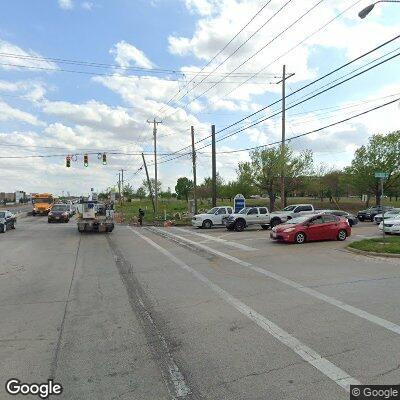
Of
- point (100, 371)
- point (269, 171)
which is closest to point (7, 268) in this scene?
point (100, 371)

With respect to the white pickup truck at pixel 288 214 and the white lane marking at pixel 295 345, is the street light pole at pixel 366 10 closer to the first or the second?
the white lane marking at pixel 295 345

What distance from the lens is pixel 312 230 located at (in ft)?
67.5

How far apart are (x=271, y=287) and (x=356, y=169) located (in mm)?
49952

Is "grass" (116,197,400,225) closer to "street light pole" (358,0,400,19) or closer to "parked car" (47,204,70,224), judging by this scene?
"parked car" (47,204,70,224)

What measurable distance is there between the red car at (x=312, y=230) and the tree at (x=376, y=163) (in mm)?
34979

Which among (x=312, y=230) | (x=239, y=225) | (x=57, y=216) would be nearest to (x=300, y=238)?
(x=312, y=230)

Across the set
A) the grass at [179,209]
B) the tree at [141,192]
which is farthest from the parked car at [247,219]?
the tree at [141,192]

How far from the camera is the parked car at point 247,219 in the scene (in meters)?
30.2

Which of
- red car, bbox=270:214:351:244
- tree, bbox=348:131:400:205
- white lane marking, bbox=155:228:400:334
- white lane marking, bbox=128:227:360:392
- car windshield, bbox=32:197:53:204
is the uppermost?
tree, bbox=348:131:400:205

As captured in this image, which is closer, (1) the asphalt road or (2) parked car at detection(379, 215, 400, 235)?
(1) the asphalt road

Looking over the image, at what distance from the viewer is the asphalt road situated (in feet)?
15.6

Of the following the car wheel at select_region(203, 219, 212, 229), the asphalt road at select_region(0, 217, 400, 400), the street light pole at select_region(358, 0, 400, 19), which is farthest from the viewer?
the car wheel at select_region(203, 219, 212, 229)

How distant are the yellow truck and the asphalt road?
44078mm

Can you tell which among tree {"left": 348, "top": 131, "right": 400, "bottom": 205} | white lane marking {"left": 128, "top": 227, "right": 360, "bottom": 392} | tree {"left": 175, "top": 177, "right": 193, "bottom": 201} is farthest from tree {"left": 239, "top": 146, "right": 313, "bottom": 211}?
tree {"left": 175, "top": 177, "right": 193, "bottom": 201}
